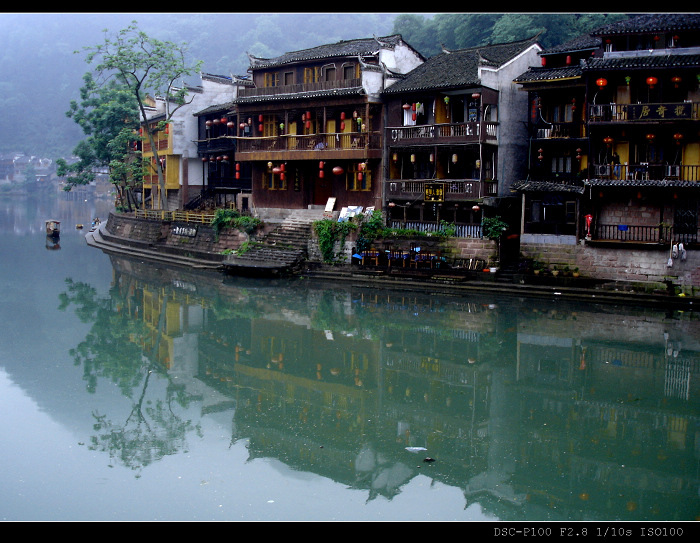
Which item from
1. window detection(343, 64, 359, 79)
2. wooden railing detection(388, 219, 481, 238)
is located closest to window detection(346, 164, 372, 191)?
wooden railing detection(388, 219, 481, 238)

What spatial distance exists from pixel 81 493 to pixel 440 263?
18.3 m

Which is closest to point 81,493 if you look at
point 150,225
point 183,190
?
point 150,225

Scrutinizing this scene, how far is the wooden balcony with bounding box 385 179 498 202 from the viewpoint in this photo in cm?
2677

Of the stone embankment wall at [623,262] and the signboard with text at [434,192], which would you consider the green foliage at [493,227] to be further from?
the signboard with text at [434,192]

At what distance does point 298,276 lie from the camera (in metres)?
29.2

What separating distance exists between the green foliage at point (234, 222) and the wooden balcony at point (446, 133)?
720cm

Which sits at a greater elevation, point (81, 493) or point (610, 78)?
point (610, 78)

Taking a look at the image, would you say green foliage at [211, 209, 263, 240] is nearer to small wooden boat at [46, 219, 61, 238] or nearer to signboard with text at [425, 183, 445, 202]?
signboard with text at [425, 183, 445, 202]

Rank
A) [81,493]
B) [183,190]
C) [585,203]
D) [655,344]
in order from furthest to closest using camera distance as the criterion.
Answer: [183,190] → [585,203] → [655,344] → [81,493]

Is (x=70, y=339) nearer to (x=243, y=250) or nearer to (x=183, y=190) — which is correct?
(x=243, y=250)

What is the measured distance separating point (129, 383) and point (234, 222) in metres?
17.5

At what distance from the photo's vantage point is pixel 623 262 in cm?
2398

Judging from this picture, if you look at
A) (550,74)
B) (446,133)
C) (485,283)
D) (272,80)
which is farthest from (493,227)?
(272,80)

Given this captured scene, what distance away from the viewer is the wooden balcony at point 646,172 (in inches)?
916
